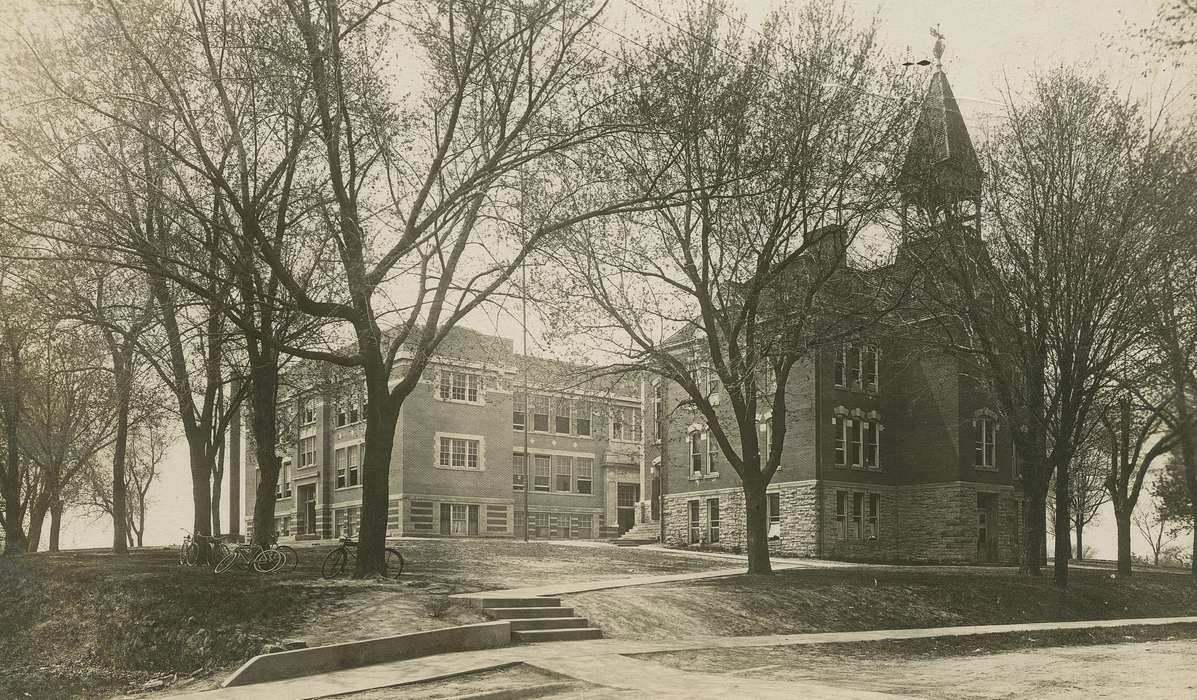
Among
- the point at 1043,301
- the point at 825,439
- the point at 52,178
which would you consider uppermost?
the point at 52,178

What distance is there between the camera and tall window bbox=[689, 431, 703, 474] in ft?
149

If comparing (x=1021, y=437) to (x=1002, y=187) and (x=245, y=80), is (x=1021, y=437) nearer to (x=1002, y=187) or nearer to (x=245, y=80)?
(x=1002, y=187)

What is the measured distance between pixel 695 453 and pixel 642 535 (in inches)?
220

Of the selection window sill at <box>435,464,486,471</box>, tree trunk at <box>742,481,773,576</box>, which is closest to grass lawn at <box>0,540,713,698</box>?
tree trunk at <box>742,481,773,576</box>

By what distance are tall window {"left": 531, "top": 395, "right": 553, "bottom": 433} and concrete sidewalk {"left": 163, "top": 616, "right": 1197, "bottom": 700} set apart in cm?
3837

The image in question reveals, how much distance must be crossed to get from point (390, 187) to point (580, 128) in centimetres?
396

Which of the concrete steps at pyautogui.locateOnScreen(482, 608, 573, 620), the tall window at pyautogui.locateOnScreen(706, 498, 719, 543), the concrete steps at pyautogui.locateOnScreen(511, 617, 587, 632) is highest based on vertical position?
the concrete steps at pyautogui.locateOnScreen(482, 608, 573, 620)

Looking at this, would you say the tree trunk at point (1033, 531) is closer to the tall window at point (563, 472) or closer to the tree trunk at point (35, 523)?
the tall window at point (563, 472)

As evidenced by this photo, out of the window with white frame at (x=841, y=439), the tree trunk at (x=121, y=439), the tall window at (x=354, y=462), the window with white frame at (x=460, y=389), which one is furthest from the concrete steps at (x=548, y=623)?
the tall window at (x=354, y=462)

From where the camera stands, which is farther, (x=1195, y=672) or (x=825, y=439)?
(x=825, y=439)

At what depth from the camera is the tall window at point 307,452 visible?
186 feet

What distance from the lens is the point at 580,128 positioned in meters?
20.1

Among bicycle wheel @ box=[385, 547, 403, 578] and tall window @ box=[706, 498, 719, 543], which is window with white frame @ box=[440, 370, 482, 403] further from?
bicycle wheel @ box=[385, 547, 403, 578]

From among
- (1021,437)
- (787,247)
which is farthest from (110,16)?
(1021,437)
